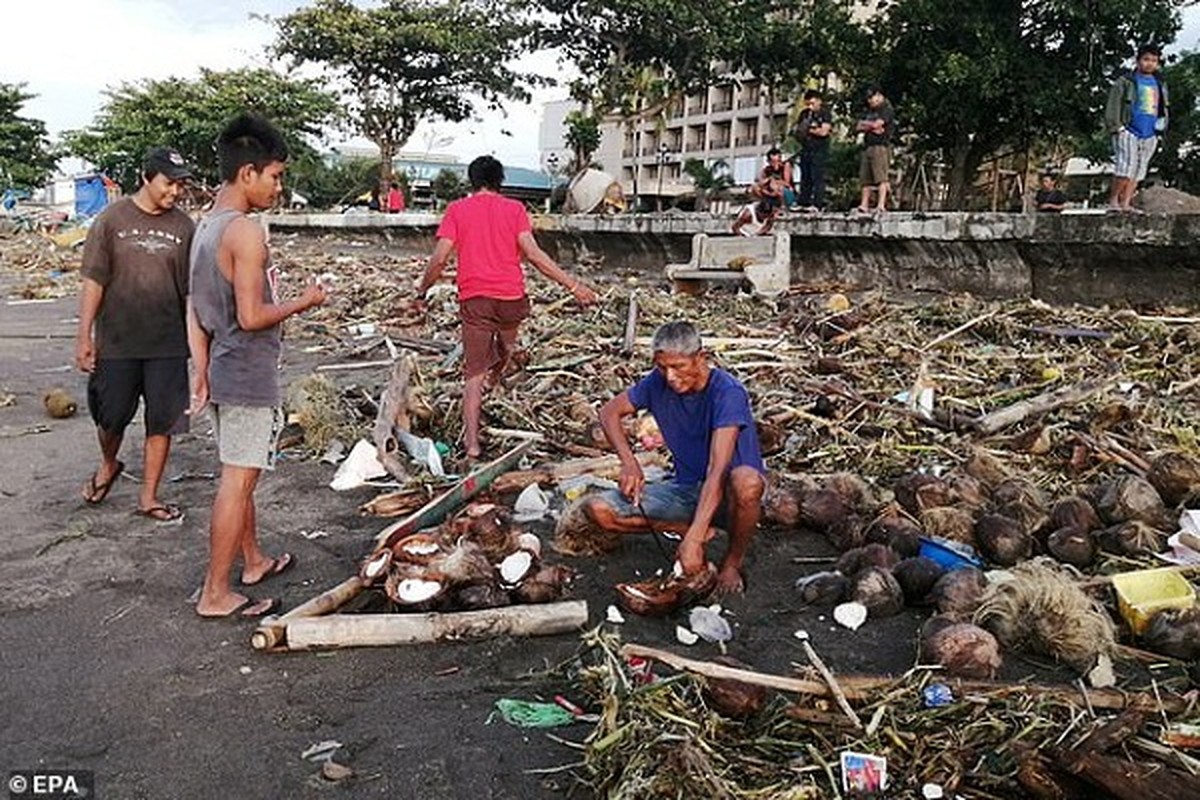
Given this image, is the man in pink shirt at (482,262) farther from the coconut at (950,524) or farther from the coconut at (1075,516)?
the coconut at (1075,516)

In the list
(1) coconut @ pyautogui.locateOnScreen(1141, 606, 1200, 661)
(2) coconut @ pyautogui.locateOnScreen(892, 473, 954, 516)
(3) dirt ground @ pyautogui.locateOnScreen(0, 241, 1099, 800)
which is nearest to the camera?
(3) dirt ground @ pyautogui.locateOnScreen(0, 241, 1099, 800)

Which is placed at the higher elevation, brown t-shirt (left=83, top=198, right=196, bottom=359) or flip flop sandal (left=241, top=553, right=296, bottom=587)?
brown t-shirt (left=83, top=198, right=196, bottom=359)

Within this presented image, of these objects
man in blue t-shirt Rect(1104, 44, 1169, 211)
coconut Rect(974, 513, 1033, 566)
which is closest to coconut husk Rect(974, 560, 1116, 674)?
coconut Rect(974, 513, 1033, 566)

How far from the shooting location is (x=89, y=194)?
41688 millimetres

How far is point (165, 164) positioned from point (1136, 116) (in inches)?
408

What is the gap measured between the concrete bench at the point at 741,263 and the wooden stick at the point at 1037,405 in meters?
5.52

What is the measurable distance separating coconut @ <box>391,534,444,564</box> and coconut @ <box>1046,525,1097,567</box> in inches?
115

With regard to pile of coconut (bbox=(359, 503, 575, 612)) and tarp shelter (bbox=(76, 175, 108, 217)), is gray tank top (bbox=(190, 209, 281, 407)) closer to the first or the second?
pile of coconut (bbox=(359, 503, 575, 612))

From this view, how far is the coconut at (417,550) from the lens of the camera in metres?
4.10

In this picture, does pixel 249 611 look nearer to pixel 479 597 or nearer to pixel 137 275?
pixel 479 597

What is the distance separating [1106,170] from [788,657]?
39.9 meters

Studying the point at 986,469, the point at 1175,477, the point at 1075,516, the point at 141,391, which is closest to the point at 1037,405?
the point at 986,469

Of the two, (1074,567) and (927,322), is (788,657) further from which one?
(927,322)

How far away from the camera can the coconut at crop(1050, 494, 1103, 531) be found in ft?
15.2
